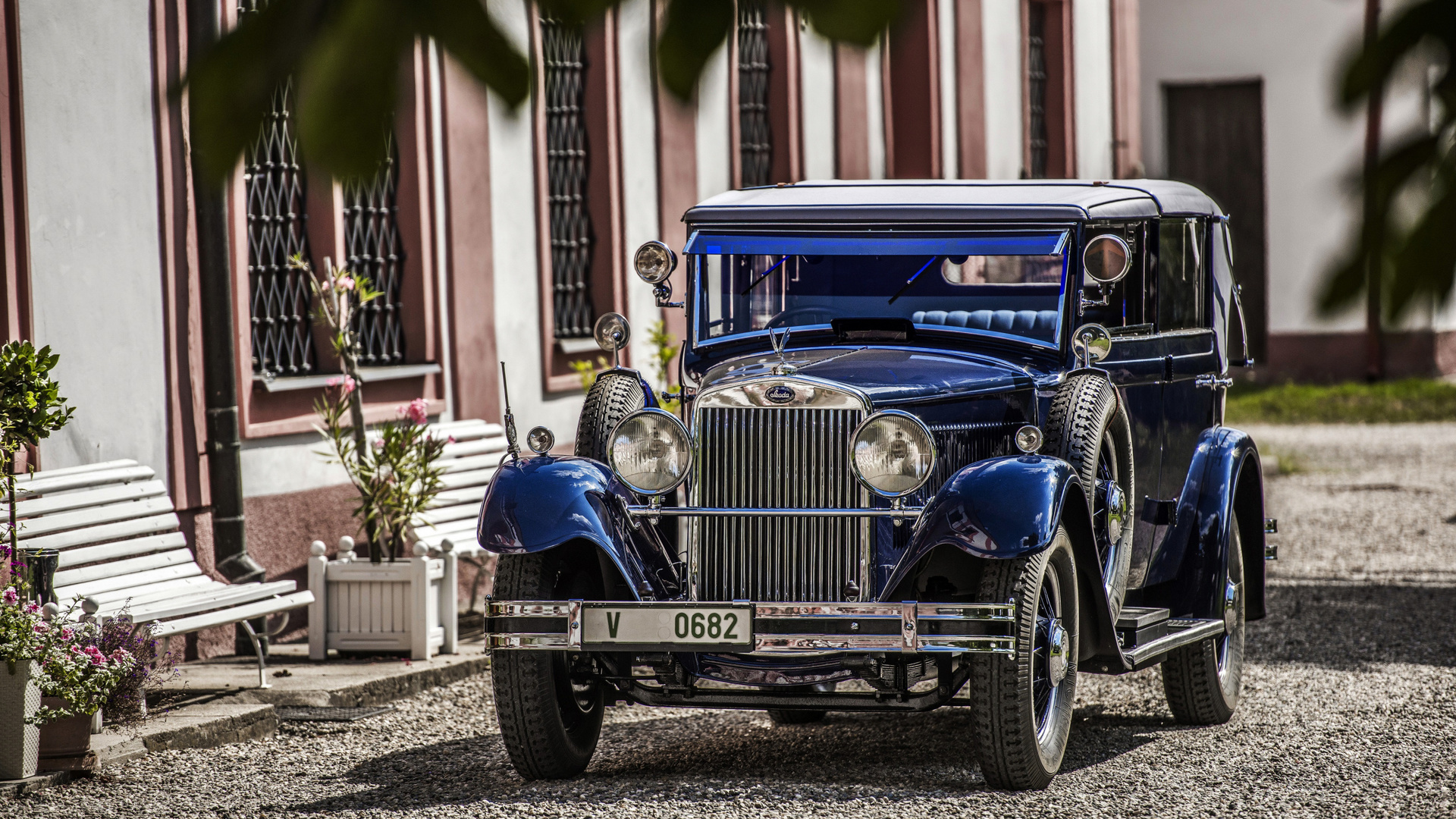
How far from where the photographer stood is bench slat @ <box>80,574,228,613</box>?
24.5 feet

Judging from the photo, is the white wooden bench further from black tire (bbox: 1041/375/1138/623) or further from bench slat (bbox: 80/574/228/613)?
black tire (bbox: 1041/375/1138/623)

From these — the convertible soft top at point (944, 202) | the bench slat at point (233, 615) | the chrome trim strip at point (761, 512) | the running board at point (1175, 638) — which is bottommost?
the running board at point (1175, 638)

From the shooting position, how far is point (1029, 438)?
6031mm

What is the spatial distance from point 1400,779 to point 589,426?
9.28ft

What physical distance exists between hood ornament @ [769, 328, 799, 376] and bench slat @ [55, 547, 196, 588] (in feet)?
9.13

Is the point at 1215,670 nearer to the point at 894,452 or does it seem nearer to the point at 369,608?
the point at 894,452

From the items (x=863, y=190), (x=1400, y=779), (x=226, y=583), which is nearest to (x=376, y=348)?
(x=226, y=583)

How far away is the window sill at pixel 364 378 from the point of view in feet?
30.9

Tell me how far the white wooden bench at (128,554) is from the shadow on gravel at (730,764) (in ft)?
3.78

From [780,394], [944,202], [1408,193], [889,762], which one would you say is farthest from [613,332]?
[1408,193]

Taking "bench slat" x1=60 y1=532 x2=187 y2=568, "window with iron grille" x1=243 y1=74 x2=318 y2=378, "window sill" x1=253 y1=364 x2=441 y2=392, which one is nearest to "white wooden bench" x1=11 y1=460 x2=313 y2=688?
"bench slat" x1=60 y1=532 x2=187 y2=568

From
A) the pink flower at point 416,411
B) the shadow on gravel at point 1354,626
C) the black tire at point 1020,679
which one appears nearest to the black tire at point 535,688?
the black tire at point 1020,679

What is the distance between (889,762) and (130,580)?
3.19 m

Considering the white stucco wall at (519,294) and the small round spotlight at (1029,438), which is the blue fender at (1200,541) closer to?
the small round spotlight at (1029,438)
